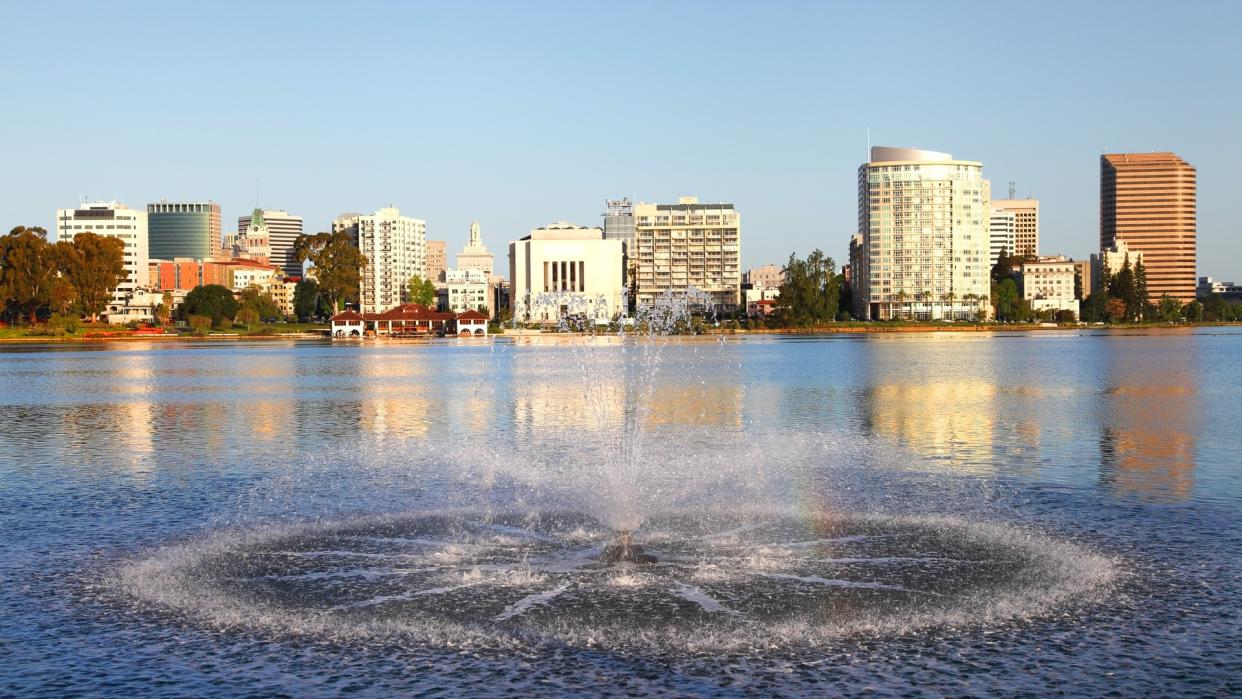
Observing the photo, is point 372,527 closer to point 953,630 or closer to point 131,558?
point 131,558

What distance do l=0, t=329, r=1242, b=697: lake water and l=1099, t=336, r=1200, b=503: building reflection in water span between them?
0.22 m

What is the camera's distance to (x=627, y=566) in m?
17.8

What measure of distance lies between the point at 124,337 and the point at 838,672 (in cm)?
19471

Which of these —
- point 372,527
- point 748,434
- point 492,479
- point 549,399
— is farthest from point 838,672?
point 549,399

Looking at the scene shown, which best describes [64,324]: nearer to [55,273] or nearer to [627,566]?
[55,273]

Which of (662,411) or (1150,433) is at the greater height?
(1150,433)

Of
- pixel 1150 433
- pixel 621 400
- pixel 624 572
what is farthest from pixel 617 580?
pixel 621 400

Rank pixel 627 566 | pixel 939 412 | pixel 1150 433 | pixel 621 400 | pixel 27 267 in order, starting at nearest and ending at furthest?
pixel 627 566
pixel 1150 433
pixel 939 412
pixel 621 400
pixel 27 267

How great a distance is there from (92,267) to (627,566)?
571 ft

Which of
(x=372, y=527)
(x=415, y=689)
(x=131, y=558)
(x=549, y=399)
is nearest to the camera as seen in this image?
(x=415, y=689)

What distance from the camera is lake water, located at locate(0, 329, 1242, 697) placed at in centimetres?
1332

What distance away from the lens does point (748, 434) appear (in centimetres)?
3769

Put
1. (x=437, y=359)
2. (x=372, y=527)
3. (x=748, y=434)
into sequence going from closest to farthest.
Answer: (x=372, y=527), (x=748, y=434), (x=437, y=359)

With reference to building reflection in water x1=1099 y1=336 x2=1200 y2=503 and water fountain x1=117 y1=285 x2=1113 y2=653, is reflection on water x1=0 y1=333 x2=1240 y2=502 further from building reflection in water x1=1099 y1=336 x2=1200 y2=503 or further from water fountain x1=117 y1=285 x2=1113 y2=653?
water fountain x1=117 y1=285 x2=1113 y2=653
